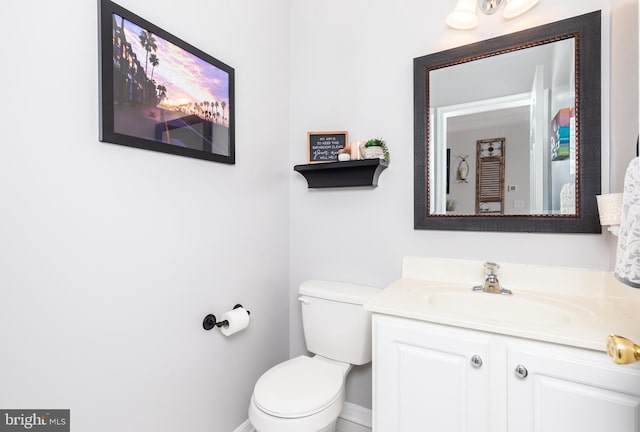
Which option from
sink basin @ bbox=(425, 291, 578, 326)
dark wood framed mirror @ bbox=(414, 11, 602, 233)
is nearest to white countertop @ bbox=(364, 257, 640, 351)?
sink basin @ bbox=(425, 291, 578, 326)

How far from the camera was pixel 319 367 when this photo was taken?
1.52 meters

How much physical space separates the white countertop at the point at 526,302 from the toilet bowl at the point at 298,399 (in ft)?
1.50

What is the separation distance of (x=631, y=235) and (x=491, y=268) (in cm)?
75

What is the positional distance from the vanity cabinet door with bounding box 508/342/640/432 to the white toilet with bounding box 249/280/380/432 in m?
0.68

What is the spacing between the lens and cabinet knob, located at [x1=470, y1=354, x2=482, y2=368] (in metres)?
1.00

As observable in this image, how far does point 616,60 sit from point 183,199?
1.78m

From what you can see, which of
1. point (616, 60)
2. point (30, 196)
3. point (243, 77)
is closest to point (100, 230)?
point (30, 196)

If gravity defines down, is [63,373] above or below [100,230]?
below

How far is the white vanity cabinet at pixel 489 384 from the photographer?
85 cm

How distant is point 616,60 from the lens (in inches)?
46.6

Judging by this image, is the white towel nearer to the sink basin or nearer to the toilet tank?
the sink basin

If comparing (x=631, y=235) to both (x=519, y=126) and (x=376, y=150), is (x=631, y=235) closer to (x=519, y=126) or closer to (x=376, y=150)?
(x=519, y=126)

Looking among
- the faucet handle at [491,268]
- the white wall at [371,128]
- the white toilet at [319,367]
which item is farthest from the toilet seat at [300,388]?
the faucet handle at [491,268]

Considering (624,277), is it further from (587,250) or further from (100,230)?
(100,230)
